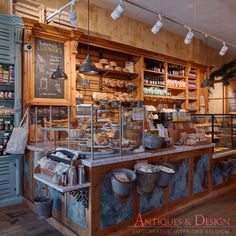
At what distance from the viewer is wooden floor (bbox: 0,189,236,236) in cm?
280

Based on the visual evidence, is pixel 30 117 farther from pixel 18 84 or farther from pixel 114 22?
pixel 114 22

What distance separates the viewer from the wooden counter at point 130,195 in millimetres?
2404

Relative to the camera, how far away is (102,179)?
244cm

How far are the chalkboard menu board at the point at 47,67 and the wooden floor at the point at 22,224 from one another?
1741 mm

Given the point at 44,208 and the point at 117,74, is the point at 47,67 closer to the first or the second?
the point at 117,74

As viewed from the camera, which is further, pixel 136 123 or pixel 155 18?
pixel 155 18

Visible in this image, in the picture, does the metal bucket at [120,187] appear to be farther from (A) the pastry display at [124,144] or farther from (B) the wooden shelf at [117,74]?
(B) the wooden shelf at [117,74]

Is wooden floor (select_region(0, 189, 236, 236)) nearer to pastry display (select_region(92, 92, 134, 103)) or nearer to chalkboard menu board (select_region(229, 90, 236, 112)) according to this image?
pastry display (select_region(92, 92, 134, 103))

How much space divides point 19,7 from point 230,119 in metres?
4.07

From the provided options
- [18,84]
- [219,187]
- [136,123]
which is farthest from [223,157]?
[18,84]

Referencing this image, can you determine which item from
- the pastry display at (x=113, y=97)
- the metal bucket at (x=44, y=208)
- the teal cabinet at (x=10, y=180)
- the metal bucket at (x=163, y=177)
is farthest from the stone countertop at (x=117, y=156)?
the pastry display at (x=113, y=97)

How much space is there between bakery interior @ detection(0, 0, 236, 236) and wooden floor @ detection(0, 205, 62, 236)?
8 cm

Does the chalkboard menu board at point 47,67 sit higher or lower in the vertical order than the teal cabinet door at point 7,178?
higher

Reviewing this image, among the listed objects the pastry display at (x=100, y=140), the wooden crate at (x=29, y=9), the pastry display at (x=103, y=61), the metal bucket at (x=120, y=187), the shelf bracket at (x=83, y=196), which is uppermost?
the wooden crate at (x=29, y=9)
